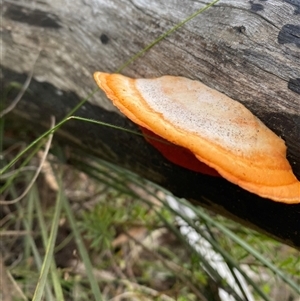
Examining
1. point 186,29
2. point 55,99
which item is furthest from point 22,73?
point 186,29

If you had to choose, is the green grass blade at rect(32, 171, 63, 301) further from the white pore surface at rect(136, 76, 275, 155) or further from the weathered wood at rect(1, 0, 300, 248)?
the white pore surface at rect(136, 76, 275, 155)

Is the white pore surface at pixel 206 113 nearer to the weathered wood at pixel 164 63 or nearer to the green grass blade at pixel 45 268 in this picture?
the weathered wood at pixel 164 63

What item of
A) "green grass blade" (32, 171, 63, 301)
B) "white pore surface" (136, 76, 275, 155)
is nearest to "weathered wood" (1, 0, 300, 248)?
"white pore surface" (136, 76, 275, 155)

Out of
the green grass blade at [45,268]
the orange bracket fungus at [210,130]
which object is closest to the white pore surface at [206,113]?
the orange bracket fungus at [210,130]

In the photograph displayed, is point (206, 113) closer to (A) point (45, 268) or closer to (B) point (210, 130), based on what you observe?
(B) point (210, 130)

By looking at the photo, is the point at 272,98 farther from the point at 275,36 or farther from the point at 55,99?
the point at 55,99

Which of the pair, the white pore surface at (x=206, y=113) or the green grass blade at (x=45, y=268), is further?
the green grass blade at (x=45, y=268)
